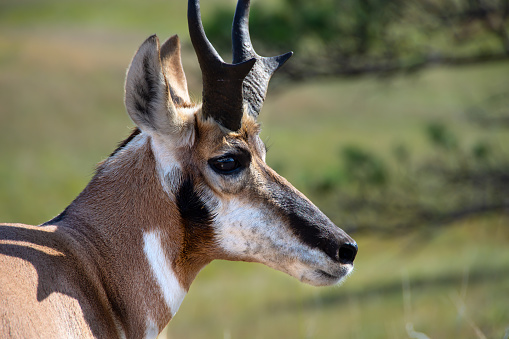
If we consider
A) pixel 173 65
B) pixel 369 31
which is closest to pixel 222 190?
pixel 173 65

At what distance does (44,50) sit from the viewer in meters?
36.5

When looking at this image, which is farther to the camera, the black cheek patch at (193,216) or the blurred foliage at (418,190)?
the blurred foliage at (418,190)

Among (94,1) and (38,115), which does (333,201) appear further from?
(94,1)

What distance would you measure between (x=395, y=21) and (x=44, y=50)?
30.1 meters

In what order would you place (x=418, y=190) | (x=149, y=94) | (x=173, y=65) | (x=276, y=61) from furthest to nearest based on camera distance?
(x=418, y=190)
(x=173, y=65)
(x=276, y=61)
(x=149, y=94)

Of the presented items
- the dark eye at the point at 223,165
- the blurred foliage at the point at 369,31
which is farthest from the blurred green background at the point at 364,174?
the dark eye at the point at 223,165

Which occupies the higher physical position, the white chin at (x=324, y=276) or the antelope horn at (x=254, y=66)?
the antelope horn at (x=254, y=66)

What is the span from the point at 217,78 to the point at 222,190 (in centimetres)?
68

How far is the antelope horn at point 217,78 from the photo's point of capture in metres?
3.67

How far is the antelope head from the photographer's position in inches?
146

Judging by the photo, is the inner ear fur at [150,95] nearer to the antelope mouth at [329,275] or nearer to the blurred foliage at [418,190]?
→ the antelope mouth at [329,275]

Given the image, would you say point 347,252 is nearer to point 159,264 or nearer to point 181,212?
point 181,212

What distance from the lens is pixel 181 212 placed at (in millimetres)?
3762

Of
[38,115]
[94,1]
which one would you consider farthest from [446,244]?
[94,1]
